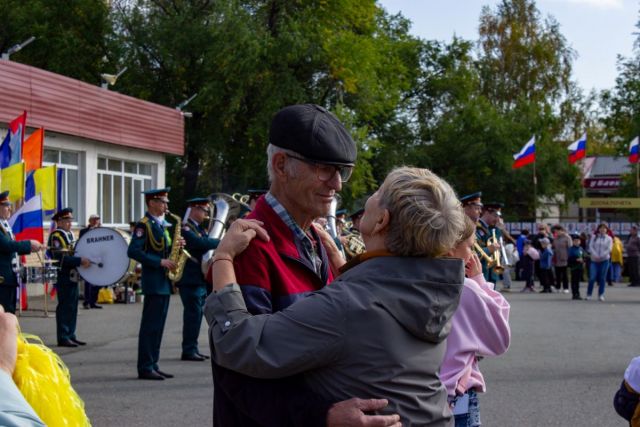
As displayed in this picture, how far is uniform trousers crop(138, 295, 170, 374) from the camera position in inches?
392

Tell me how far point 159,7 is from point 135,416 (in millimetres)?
29258

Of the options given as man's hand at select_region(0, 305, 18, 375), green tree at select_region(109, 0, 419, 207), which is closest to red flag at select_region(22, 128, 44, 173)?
man's hand at select_region(0, 305, 18, 375)

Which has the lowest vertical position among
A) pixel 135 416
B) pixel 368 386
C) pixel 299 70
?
pixel 135 416

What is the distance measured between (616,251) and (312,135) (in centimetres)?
2979

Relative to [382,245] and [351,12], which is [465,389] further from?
[351,12]

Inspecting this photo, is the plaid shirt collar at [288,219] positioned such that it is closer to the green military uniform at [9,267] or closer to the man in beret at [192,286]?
the man in beret at [192,286]

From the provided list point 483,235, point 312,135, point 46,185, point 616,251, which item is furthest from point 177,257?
point 616,251

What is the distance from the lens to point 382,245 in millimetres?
2619

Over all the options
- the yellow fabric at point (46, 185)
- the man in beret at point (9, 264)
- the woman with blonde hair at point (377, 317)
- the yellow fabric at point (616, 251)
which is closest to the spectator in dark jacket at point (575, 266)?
the yellow fabric at point (616, 251)

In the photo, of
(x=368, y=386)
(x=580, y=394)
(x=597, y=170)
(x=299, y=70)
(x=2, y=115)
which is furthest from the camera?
(x=597, y=170)

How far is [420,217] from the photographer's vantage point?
2586 mm

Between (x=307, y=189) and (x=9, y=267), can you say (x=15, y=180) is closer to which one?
(x=9, y=267)

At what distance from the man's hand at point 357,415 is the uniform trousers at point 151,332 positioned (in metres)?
7.62

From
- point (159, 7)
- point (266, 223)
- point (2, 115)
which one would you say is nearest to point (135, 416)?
point (266, 223)
